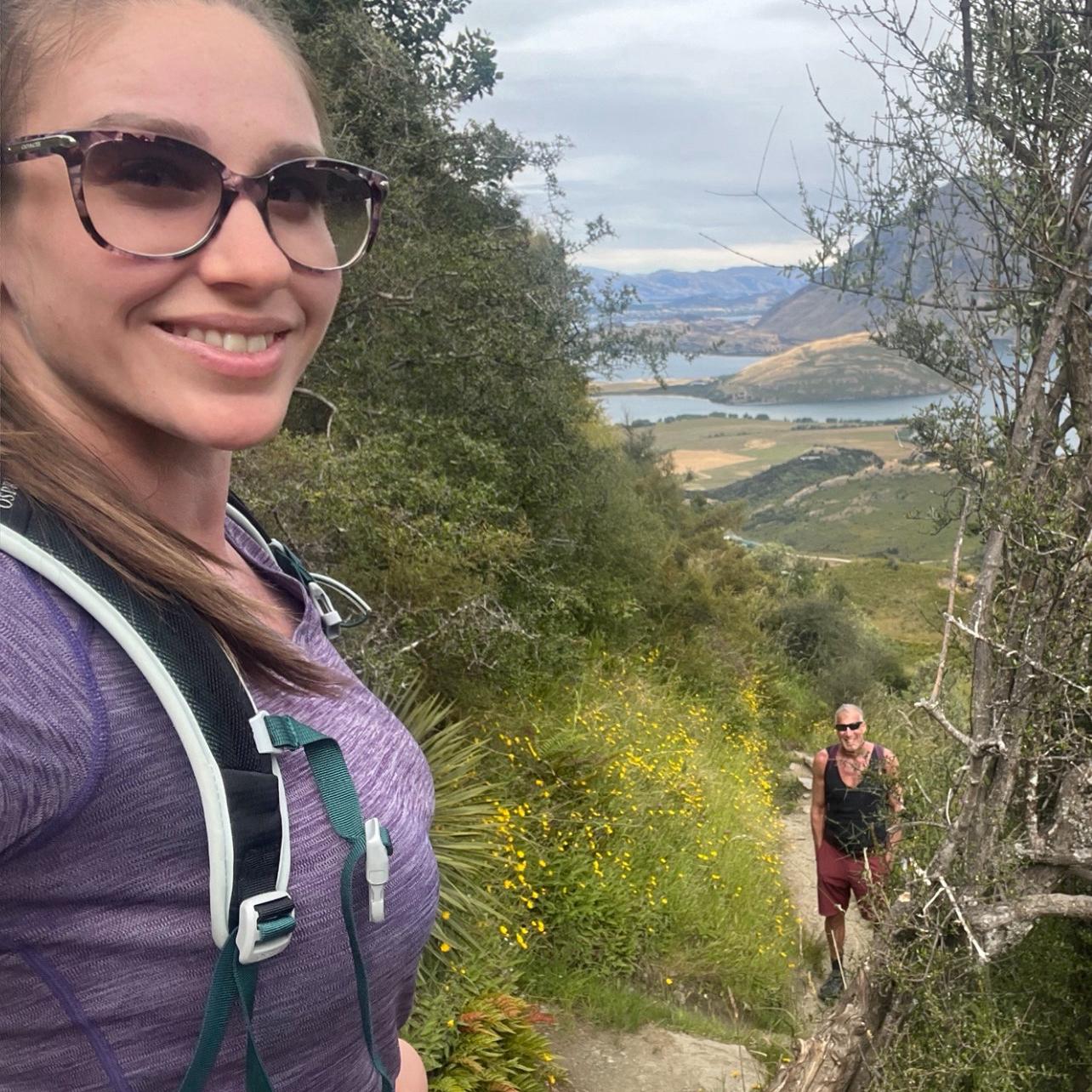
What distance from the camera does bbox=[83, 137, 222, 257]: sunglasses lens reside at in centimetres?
81

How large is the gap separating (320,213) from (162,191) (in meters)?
0.21

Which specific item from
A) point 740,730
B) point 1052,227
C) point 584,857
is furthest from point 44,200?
point 740,730

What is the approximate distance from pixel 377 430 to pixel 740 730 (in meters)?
8.17

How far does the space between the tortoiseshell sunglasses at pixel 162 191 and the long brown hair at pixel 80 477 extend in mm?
70

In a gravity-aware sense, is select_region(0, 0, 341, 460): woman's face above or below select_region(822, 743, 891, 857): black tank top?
above

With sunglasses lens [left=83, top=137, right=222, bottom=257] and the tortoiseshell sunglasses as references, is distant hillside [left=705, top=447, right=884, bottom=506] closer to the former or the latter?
the tortoiseshell sunglasses

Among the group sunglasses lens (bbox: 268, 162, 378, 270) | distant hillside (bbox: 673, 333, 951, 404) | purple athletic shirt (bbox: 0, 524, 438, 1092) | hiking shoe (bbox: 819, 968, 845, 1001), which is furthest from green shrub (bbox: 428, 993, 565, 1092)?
distant hillside (bbox: 673, 333, 951, 404)

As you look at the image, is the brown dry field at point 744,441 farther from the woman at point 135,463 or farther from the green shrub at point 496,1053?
the woman at point 135,463

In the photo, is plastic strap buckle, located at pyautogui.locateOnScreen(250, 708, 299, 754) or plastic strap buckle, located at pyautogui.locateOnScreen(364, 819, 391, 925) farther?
plastic strap buckle, located at pyautogui.locateOnScreen(364, 819, 391, 925)

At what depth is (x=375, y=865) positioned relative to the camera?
91 centimetres

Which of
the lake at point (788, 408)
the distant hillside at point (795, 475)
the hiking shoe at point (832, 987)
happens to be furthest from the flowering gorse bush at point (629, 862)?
the distant hillside at point (795, 475)

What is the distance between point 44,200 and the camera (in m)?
0.79

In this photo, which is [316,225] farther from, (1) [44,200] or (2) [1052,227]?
(2) [1052,227]

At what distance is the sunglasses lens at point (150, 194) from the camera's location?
0.81m
